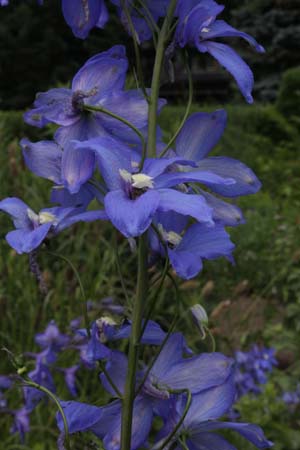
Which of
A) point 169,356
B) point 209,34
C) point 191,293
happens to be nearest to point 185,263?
point 169,356

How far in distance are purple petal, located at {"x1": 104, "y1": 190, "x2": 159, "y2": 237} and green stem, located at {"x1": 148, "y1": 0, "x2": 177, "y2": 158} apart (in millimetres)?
116

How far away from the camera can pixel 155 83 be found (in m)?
0.80

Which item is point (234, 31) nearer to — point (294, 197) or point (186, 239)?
point (186, 239)

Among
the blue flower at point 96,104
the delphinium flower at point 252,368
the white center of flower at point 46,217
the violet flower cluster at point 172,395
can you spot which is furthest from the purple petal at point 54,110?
the delphinium flower at point 252,368

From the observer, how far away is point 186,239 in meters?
0.80

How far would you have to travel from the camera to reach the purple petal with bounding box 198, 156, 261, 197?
83cm

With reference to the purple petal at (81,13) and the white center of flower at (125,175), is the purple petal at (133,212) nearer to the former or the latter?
the white center of flower at (125,175)

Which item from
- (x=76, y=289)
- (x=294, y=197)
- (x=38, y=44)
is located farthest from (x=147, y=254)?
(x=38, y=44)

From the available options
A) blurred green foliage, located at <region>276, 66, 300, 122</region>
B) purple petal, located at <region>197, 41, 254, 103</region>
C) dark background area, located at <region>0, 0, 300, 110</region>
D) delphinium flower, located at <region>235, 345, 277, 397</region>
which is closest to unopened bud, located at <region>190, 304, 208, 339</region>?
purple petal, located at <region>197, 41, 254, 103</region>

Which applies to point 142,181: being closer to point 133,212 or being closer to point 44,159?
point 133,212

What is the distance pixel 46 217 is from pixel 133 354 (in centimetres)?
18

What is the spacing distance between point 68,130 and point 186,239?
7.0 inches

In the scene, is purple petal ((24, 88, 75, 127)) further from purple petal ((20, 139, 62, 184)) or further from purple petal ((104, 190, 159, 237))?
purple petal ((104, 190, 159, 237))

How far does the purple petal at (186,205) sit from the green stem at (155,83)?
118mm
